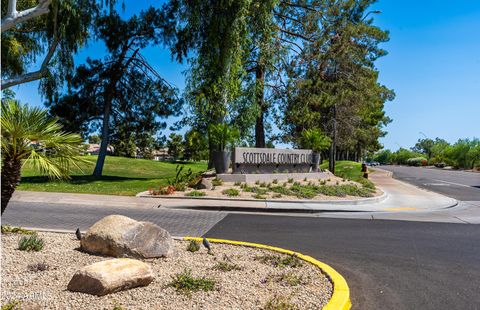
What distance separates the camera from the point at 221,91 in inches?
810

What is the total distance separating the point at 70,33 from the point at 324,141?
1450cm

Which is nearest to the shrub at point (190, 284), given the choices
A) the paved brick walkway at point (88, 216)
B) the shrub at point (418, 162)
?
the paved brick walkway at point (88, 216)

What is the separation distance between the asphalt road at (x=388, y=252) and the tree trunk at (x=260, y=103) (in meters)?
13.9

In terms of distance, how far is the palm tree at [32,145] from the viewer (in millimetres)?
4727

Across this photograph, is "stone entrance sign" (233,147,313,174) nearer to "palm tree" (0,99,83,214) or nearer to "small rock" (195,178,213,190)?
"small rock" (195,178,213,190)

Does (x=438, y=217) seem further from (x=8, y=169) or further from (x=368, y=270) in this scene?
(x=8, y=169)

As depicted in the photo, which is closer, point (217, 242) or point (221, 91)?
point (217, 242)

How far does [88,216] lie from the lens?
10.0 m

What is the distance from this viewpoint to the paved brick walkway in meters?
8.57

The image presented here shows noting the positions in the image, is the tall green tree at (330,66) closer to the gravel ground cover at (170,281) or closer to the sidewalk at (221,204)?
the sidewalk at (221,204)

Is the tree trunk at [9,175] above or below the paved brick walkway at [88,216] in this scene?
above

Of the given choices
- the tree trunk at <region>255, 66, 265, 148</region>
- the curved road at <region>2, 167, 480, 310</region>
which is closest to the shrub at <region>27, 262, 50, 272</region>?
the curved road at <region>2, 167, 480, 310</region>

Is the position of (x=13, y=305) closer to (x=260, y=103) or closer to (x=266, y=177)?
Answer: (x=266, y=177)

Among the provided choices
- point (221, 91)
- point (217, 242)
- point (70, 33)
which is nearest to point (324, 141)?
A: point (221, 91)
